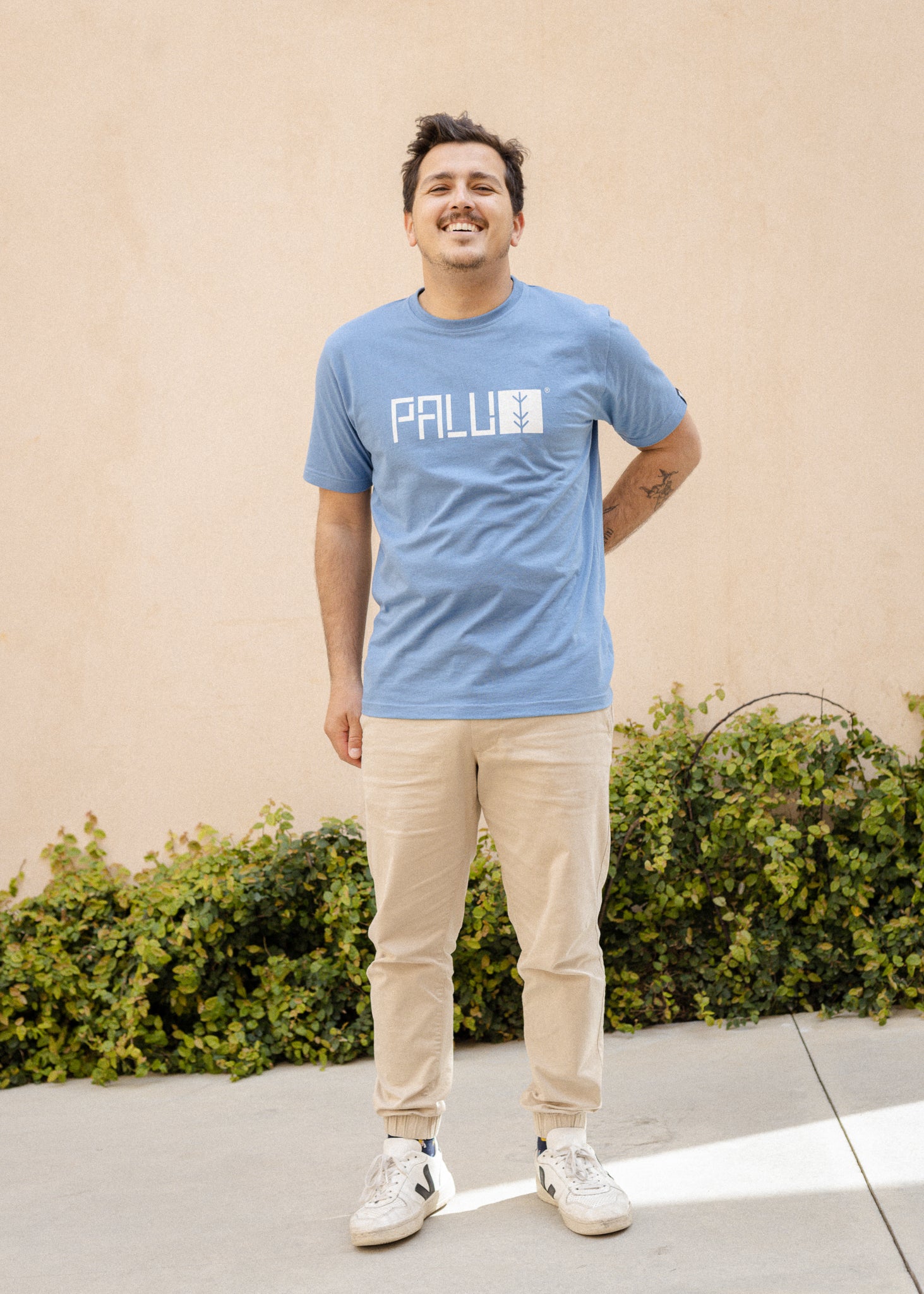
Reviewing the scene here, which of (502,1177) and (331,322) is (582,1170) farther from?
(331,322)

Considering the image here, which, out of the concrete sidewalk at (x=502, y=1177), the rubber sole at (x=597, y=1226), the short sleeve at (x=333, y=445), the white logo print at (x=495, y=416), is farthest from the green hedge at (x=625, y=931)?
the white logo print at (x=495, y=416)

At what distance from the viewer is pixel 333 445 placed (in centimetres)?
217

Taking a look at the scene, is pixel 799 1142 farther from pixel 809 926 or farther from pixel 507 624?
pixel 507 624

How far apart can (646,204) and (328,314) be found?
986 millimetres

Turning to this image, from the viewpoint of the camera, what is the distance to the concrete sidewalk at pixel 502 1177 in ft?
6.30

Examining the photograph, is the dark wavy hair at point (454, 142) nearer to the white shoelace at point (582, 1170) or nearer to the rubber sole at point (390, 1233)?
the white shoelace at point (582, 1170)

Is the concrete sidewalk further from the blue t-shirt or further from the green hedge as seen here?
the blue t-shirt

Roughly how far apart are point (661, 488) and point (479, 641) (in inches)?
22.9

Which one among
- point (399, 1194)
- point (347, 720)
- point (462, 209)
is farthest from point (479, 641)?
point (399, 1194)

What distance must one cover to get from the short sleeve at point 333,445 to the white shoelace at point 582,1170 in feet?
4.22

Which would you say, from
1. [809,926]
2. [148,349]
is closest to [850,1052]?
[809,926]

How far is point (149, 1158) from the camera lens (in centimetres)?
257

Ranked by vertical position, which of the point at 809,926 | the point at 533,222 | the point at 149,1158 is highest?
the point at 533,222

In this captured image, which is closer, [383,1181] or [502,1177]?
[383,1181]
